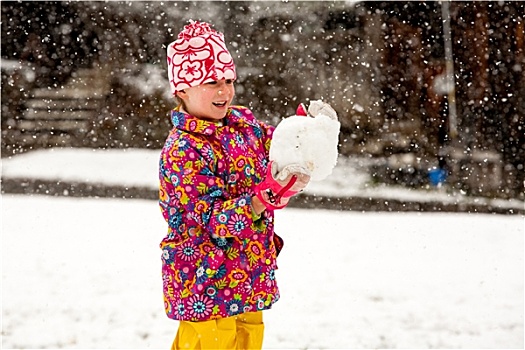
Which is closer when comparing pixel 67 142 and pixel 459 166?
pixel 459 166

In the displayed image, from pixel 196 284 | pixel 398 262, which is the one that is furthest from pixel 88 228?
pixel 196 284

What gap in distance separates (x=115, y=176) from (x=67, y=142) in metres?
2.00

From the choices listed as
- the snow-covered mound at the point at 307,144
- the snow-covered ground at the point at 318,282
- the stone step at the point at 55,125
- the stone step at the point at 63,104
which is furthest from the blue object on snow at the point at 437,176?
the snow-covered mound at the point at 307,144

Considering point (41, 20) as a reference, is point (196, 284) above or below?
below

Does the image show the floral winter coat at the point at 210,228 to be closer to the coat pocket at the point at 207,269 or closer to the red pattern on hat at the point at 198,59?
the coat pocket at the point at 207,269

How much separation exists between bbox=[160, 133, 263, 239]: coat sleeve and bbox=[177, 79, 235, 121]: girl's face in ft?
0.54

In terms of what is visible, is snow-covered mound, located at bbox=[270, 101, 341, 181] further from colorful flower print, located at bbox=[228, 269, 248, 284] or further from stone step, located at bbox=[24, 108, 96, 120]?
stone step, located at bbox=[24, 108, 96, 120]

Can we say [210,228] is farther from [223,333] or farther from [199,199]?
[223,333]

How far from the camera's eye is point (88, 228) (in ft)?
23.8

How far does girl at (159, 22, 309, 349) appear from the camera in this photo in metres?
2.33

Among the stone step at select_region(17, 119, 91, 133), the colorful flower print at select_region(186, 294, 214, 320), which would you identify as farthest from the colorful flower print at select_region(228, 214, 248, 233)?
the stone step at select_region(17, 119, 91, 133)

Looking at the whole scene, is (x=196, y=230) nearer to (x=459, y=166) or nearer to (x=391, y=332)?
(x=391, y=332)

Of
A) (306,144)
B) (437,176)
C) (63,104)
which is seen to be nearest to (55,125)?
(63,104)

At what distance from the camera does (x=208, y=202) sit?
2.29m
